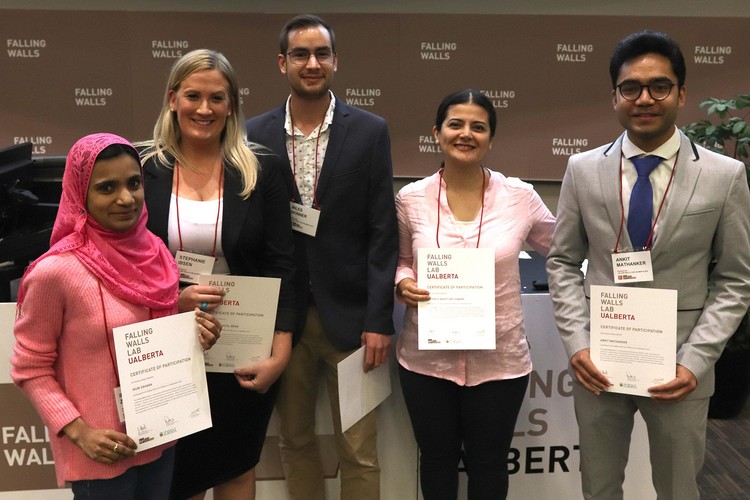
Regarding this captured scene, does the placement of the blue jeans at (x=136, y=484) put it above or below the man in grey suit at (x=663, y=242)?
below

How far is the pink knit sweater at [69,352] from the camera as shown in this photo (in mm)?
1535

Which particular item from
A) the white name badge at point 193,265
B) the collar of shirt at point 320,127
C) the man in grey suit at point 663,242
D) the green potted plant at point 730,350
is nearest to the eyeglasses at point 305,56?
the collar of shirt at point 320,127

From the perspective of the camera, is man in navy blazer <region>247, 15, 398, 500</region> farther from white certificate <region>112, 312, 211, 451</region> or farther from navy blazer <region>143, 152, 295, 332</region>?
white certificate <region>112, 312, 211, 451</region>

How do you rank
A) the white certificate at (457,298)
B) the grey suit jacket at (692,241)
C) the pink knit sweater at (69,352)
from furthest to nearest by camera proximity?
the white certificate at (457,298) → the grey suit jacket at (692,241) → the pink knit sweater at (69,352)

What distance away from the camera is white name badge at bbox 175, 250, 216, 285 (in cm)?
191

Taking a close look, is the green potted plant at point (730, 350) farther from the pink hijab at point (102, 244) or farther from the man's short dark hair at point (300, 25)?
the pink hijab at point (102, 244)

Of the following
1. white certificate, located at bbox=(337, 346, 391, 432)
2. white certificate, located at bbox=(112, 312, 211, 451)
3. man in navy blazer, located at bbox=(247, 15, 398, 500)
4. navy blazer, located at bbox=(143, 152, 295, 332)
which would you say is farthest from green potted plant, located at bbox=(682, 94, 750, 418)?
white certificate, located at bbox=(112, 312, 211, 451)

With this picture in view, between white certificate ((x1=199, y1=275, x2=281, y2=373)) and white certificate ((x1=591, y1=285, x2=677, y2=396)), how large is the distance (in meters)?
0.92

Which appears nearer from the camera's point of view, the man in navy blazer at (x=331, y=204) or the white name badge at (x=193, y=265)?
the white name badge at (x=193, y=265)

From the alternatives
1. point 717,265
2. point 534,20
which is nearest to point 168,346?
point 717,265

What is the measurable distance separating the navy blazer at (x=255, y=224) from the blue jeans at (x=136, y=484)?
511 mm

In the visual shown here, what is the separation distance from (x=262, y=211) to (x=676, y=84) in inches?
46.2

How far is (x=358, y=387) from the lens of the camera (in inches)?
87.9

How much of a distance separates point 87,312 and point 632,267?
4.50ft
